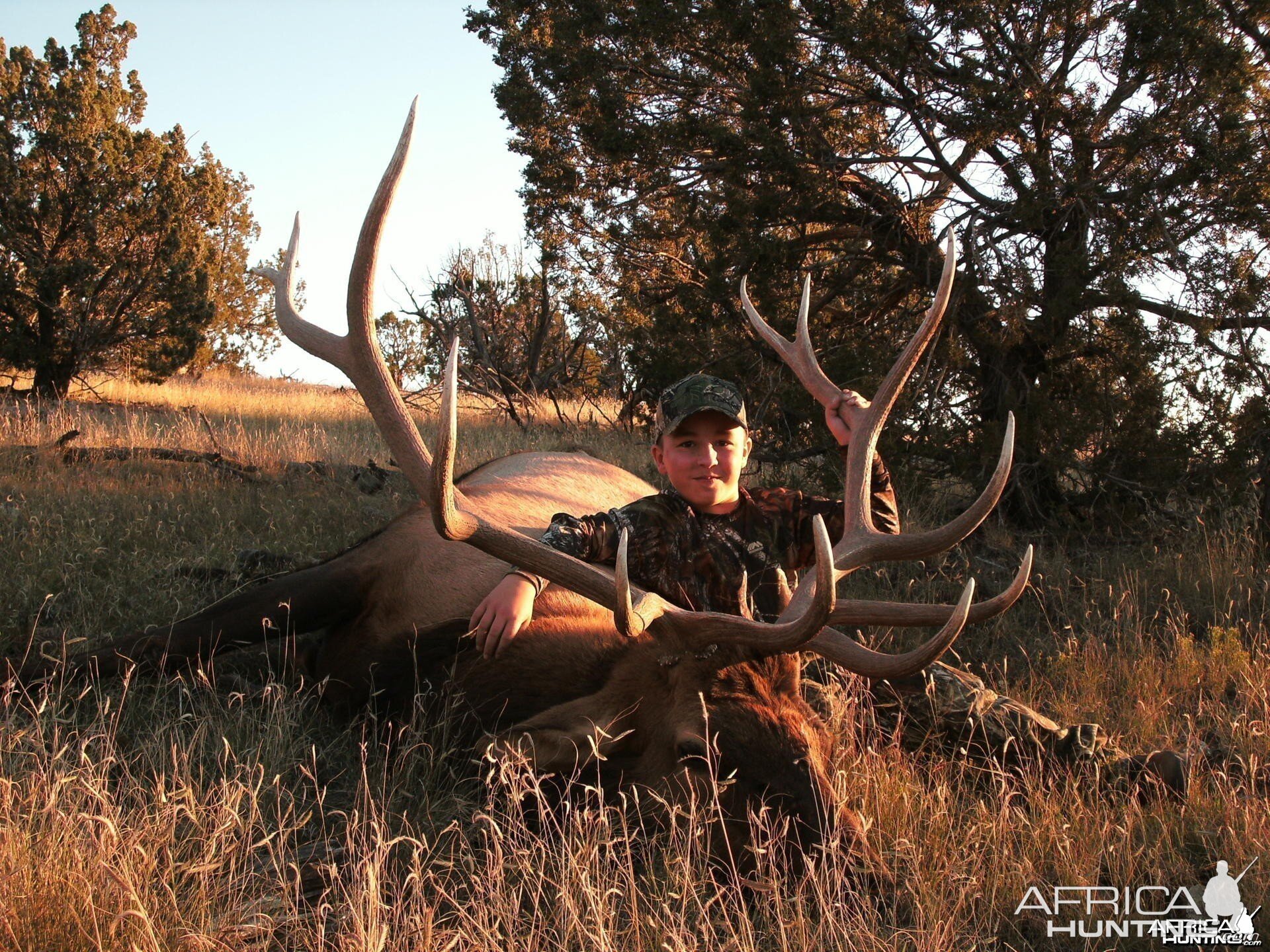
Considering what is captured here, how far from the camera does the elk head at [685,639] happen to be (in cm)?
279

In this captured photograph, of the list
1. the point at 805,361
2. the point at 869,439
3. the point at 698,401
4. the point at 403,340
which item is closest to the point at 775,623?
the point at 869,439

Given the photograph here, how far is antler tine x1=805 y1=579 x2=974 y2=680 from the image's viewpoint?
2.74 metres

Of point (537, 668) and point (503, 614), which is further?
point (537, 668)

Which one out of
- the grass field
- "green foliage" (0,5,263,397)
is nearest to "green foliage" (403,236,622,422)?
"green foliage" (0,5,263,397)

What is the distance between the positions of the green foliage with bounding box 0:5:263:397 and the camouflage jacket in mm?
10421

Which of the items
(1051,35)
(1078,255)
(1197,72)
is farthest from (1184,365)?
(1051,35)

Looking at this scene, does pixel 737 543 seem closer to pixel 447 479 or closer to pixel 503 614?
pixel 503 614

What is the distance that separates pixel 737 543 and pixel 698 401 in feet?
1.84

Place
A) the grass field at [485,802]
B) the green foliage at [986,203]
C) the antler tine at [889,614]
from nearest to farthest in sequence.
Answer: the grass field at [485,802] → the antler tine at [889,614] → the green foliage at [986,203]

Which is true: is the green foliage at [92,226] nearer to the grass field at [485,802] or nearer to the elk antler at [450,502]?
the grass field at [485,802]

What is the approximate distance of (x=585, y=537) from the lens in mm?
3639

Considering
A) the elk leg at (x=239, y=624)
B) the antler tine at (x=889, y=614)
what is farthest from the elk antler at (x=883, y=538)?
the elk leg at (x=239, y=624)

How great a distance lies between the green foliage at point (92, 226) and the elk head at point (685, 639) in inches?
410

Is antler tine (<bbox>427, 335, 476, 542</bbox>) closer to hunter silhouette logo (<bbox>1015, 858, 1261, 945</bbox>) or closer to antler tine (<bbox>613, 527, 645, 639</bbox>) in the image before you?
antler tine (<bbox>613, 527, 645, 639</bbox>)
